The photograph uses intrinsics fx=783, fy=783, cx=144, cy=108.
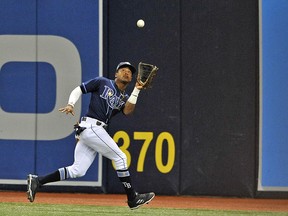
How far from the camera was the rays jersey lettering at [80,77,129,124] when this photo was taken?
29.2 ft

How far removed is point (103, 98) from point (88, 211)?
4.71 ft

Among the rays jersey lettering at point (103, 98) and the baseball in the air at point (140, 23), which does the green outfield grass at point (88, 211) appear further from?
the baseball in the air at point (140, 23)

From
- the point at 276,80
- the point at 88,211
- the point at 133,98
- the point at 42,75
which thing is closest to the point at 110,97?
the point at 133,98

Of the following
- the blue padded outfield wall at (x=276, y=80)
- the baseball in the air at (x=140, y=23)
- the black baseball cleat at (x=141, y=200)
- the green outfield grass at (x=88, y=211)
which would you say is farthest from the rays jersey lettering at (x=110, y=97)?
the blue padded outfield wall at (x=276, y=80)

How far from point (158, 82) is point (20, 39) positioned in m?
2.15

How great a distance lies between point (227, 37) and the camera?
11.5m

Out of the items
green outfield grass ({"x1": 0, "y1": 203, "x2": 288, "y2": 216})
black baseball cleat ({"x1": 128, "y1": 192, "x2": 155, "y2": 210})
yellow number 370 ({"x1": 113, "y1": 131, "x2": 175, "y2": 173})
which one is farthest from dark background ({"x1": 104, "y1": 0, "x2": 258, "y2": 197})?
black baseball cleat ({"x1": 128, "y1": 192, "x2": 155, "y2": 210})

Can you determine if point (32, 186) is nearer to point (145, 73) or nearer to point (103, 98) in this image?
point (103, 98)

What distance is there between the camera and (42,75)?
11617 millimetres

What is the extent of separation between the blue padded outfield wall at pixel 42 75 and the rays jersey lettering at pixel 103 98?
2.60m

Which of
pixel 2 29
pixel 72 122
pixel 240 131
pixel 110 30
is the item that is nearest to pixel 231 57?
pixel 240 131

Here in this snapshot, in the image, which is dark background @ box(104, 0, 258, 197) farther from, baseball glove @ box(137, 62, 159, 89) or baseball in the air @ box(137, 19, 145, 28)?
baseball glove @ box(137, 62, 159, 89)

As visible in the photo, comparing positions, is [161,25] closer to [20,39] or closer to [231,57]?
[231,57]

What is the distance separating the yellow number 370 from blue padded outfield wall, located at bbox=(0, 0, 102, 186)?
1.49ft
